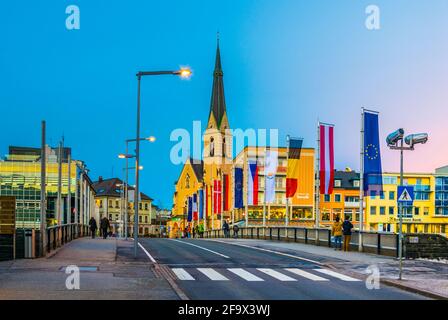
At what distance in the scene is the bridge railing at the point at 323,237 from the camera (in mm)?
30047

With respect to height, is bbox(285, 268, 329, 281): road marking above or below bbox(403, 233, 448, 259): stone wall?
below

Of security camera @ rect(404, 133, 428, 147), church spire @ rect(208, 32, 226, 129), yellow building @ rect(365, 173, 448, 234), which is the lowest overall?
yellow building @ rect(365, 173, 448, 234)

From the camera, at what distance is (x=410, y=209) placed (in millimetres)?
143000

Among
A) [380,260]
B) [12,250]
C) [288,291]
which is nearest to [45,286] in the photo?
[288,291]

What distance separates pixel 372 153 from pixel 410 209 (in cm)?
11535

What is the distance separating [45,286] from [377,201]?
129 m

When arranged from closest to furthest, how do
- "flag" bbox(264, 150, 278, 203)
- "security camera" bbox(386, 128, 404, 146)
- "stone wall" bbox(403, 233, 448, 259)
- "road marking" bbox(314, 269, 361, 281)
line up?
"road marking" bbox(314, 269, 361, 281)
"security camera" bbox(386, 128, 404, 146)
"stone wall" bbox(403, 233, 448, 259)
"flag" bbox(264, 150, 278, 203)

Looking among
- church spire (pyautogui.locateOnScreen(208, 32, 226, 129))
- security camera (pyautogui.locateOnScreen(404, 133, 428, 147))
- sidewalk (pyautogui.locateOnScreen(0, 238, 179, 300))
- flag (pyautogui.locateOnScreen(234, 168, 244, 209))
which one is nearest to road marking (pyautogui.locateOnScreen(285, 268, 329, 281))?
sidewalk (pyautogui.locateOnScreen(0, 238, 179, 300))

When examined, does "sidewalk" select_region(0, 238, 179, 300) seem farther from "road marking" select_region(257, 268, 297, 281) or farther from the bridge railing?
the bridge railing

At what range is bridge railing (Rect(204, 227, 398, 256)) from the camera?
30.0 m

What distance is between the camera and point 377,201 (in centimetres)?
14125

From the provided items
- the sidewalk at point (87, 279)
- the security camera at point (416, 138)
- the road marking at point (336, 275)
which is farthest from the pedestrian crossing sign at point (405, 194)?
the sidewalk at point (87, 279)

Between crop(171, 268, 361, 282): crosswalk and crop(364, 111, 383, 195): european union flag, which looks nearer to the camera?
crop(171, 268, 361, 282): crosswalk
